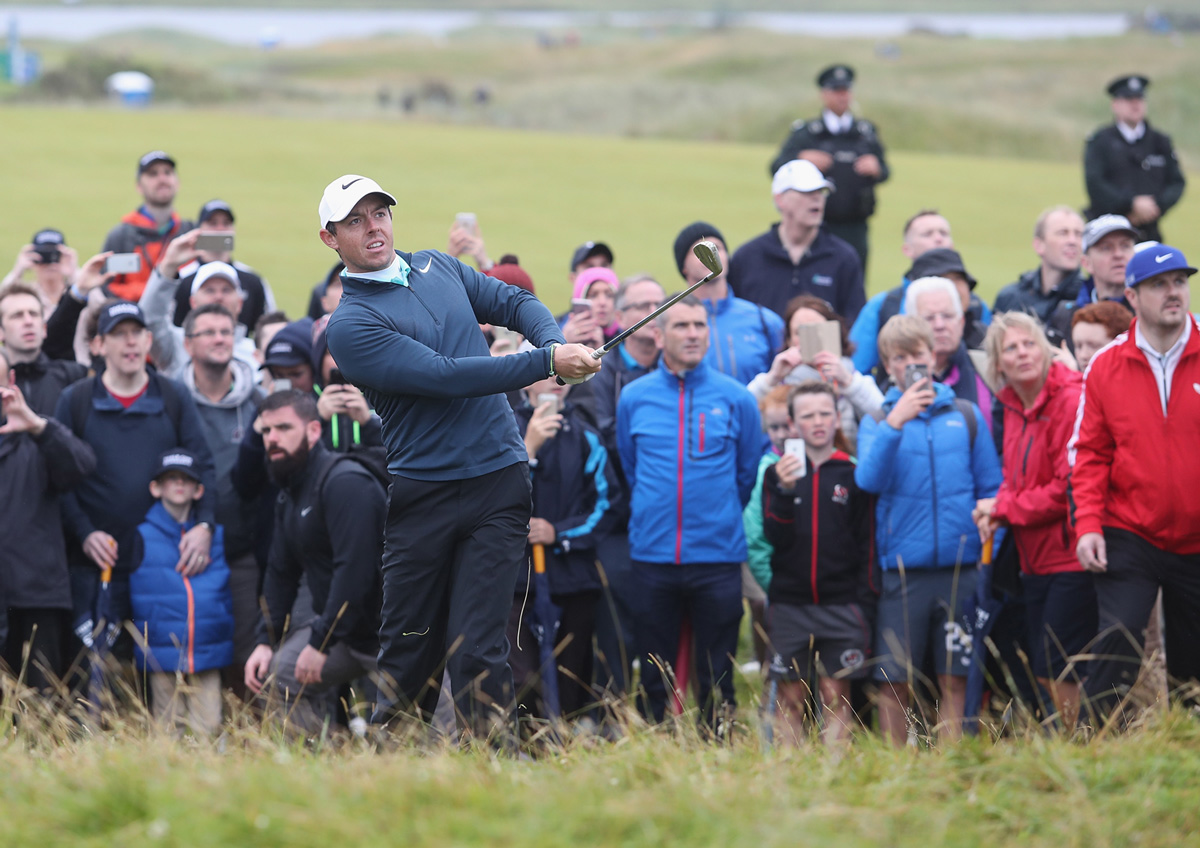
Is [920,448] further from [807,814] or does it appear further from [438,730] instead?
[807,814]

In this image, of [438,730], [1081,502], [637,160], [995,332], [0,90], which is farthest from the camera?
[0,90]

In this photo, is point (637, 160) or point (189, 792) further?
point (637, 160)

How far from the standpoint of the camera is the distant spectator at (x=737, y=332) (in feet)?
28.7

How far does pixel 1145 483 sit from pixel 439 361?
325 cm

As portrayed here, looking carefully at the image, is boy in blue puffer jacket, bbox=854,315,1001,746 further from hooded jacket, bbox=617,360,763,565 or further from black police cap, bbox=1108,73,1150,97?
black police cap, bbox=1108,73,1150,97

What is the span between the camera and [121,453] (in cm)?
756

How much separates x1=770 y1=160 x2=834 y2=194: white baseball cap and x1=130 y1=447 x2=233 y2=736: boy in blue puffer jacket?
15.1ft

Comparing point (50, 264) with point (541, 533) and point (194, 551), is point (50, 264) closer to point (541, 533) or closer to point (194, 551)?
point (194, 551)

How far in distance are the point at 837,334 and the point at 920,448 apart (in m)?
0.90

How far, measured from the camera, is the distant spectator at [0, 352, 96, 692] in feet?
23.4

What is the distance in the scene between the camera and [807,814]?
3830 millimetres

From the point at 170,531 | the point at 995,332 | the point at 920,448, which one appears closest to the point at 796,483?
the point at 920,448

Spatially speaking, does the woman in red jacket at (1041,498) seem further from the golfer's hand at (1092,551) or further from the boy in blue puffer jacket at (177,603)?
the boy in blue puffer jacket at (177,603)

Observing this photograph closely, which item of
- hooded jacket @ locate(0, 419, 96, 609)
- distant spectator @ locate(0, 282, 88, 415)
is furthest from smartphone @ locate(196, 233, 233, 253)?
hooded jacket @ locate(0, 419, 96, 609)
